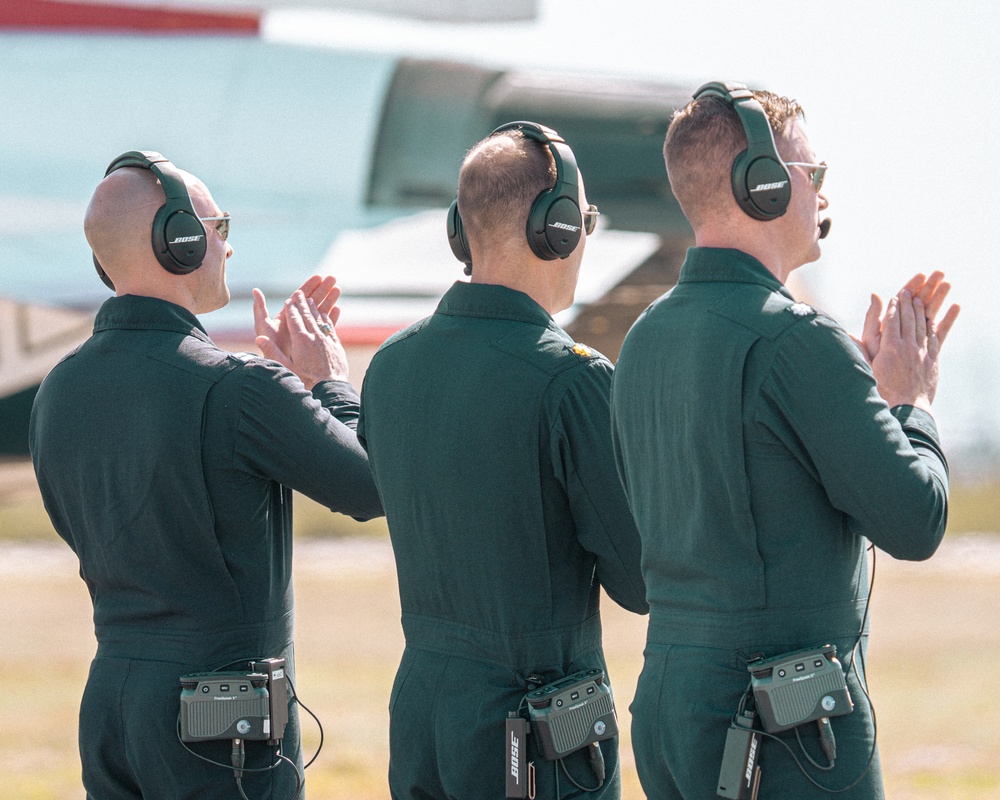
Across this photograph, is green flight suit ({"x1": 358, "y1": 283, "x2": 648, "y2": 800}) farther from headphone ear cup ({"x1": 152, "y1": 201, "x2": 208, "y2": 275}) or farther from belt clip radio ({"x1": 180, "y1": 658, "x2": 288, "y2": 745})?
headphone ear cup ({"x1": 152, "y1": 201, "x2": 208, "y2": 275})

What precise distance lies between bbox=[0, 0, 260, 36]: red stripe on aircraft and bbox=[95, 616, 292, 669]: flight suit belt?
29.1 feet

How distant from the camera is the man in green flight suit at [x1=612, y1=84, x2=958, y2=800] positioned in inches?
92.9

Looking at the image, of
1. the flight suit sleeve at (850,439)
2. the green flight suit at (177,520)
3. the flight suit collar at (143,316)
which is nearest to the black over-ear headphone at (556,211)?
the flight suit sleeve at (850,439)

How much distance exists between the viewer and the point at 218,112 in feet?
33.7

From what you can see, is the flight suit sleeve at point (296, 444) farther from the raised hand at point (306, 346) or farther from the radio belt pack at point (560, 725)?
the radio belt pack at point (560, 725)

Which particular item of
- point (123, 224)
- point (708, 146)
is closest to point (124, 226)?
point (123, 224)

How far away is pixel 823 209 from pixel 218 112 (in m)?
8.27

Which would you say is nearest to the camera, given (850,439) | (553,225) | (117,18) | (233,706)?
(850,439)

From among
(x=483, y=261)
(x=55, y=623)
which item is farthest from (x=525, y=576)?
(x=55, y=623)

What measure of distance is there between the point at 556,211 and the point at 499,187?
5.8 inches

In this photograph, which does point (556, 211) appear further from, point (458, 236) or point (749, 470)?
point (749, 470)

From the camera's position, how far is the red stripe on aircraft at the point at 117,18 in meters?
11.1

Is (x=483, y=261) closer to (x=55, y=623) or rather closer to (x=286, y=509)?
(x=286, y=509)

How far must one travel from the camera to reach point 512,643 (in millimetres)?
2732
